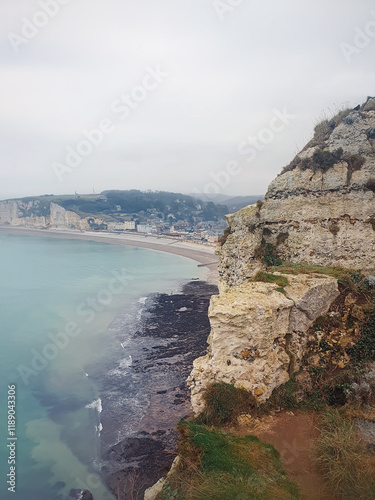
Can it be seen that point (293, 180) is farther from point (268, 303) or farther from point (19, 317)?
point (19, 317)

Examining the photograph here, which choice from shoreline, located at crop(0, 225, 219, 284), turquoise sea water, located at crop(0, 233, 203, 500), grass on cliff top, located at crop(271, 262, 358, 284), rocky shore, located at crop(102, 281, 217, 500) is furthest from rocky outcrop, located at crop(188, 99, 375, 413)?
shoreline, located at crop(0, 225, 219, 284)

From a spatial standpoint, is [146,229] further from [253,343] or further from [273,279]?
[253,343]

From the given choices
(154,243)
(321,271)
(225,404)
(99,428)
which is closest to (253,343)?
(225,404)

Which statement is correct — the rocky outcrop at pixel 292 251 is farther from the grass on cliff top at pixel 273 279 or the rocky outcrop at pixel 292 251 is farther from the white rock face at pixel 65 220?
the white rock face at pixel 65 220

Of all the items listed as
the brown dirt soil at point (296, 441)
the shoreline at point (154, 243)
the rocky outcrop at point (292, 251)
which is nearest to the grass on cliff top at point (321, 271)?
the rocky outcrop at point (292, 251)

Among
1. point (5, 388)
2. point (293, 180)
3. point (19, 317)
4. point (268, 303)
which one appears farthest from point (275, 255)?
point (19, 317)

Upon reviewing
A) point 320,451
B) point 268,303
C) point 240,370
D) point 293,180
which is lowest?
point 320,451

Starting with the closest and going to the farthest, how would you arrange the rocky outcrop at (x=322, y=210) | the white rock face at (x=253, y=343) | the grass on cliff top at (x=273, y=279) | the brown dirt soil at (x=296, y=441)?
the brown dirt soil at (x=296, y=441) < the white rock face at (x=253, y=343) < the grass on cliff top at (x=273, y=279) < the rocky outcrop at (x=322, y=210)
